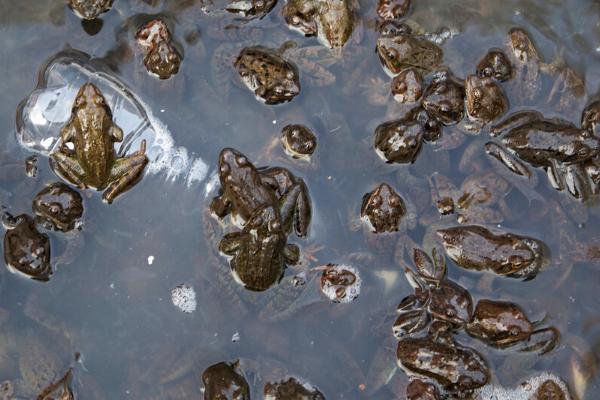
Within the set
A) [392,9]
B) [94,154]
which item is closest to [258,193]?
[94,154]

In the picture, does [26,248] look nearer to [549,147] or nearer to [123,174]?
[123,174]

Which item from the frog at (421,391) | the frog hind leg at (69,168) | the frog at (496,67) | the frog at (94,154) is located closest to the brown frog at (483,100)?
the frog at (496,67)

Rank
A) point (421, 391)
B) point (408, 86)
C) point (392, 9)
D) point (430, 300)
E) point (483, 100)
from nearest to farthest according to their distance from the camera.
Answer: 1. point (421, 391)
2. point (430, 300)
3. point (483, 100)
4. point (408, 86)
5. point (392, 9)

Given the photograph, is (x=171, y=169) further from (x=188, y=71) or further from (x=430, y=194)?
(x=430, y=194)

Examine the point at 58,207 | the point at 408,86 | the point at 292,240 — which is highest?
the point at 408,86

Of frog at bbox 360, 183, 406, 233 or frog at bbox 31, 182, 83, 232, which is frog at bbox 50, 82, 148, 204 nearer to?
frog at bbox 31, 182, 83, 232

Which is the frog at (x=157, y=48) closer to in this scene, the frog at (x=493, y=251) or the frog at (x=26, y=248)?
the frog at (x=26, y=248)
